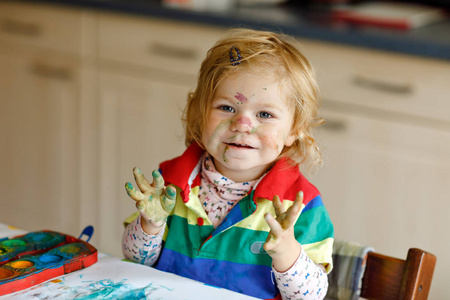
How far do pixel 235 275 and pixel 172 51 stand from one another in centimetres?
115

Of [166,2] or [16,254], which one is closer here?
[16,254]

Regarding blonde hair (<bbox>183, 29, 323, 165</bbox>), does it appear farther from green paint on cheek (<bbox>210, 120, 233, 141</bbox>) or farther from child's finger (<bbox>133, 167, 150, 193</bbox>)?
A: child's finger (<bbox>133, 167, 150, 193</bbox>)

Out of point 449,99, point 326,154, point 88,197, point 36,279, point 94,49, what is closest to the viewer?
point 36,279

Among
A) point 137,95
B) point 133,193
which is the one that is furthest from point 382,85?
point 133,193

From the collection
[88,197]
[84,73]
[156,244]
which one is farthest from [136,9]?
[156,244]

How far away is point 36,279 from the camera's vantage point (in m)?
0.85

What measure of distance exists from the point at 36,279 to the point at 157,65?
1.32 meters

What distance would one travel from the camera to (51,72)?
232 centimetres

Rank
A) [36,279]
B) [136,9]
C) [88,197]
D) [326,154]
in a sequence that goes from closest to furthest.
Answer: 1. [36,279]
2. [326,154]
3. [136,9]
4. [88,197]

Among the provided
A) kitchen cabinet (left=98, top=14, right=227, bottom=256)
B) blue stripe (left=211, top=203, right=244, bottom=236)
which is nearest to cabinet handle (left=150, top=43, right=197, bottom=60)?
kitchen cabinet (left=98, top=14, right=227, bottom=256)

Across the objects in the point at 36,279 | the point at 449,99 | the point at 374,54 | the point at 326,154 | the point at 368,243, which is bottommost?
the point at 368,243

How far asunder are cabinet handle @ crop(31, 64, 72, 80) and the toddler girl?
129cm

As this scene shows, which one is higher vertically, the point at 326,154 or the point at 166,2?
the point at 166,2

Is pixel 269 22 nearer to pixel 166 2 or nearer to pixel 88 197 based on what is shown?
pixel 166 2
